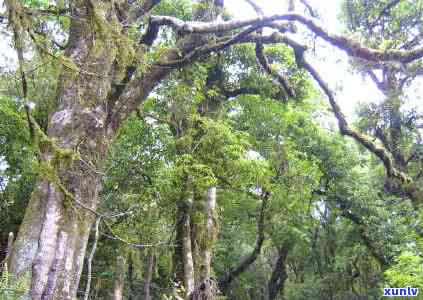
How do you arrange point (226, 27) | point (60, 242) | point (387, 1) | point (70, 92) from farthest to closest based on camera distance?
point (387, 1) → point (226, 27) → point (70, 92) → point (60, 242)

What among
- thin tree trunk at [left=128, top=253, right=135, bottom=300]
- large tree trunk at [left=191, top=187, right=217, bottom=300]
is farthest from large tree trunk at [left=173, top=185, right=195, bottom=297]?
thin tree trunk at [left=128, top=253, right=135, bottom=300]

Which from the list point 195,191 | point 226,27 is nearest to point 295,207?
point 195,191

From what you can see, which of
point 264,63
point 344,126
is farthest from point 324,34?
point 264,63

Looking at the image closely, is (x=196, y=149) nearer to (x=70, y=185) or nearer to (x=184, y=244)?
(x=184, y=244)

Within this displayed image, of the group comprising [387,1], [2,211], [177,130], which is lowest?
[2,211]

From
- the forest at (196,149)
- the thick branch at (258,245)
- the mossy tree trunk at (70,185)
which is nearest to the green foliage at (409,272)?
the forest at (196,149)

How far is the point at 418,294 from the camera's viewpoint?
8.38 meters

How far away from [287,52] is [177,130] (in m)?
3.89

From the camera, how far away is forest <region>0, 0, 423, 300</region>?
14.7 feet

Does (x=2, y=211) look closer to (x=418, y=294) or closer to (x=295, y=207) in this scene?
(x=295, y=207)

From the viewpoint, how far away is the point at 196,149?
926 cm

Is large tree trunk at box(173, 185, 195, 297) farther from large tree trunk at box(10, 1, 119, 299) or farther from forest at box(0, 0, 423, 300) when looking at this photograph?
large tree trunk at box(10, 1, 119, 299)

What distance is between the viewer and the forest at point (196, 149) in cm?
448

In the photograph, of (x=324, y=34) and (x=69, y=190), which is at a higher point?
(x=324, y=34)
